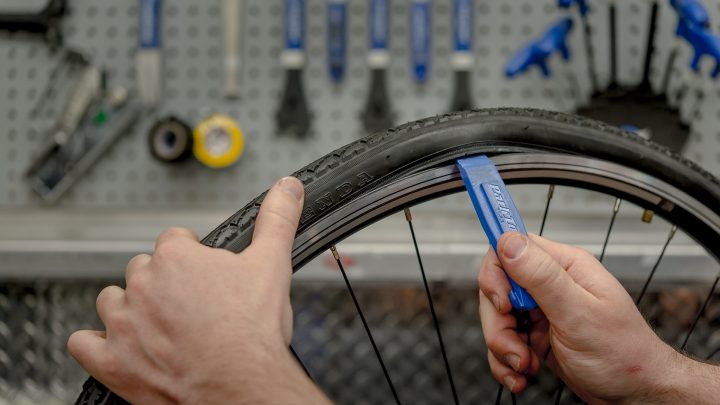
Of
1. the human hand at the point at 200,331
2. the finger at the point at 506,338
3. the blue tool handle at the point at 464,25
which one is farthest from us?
the blue tool handle at the point at 464,25

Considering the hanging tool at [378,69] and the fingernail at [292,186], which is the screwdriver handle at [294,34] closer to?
the hanging tool at [378,69]

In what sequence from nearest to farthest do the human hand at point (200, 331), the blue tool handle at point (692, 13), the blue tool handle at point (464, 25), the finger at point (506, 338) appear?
the human hand at point (200, 331) < the finger at point (506, 338) < the blue tool handle at point (692, 13) < the blue tool handle at point (464, 25)

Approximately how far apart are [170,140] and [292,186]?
20.1 inches

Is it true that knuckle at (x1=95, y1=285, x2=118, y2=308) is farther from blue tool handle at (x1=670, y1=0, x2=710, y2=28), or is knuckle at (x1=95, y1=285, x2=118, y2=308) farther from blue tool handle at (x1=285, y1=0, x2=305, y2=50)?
blue tool handle at (x1=670, y1=0, x2=710, y2=28)

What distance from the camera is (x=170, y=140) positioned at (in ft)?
2.72

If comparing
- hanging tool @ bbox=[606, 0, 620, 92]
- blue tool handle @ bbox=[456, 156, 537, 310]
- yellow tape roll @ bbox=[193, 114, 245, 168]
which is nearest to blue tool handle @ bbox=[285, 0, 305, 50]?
yellow tape roll @ bbox=[193, 114, 245, 168]

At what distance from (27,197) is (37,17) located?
24cm

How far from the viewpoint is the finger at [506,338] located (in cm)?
43

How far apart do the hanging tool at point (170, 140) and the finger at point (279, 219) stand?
48 centimetres

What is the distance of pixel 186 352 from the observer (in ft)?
1.04

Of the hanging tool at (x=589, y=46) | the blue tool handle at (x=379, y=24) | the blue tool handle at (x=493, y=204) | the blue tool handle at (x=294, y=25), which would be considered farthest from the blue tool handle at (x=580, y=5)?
the blue tool handle at (x=493, y=204)

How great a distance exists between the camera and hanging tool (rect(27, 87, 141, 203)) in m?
0.85

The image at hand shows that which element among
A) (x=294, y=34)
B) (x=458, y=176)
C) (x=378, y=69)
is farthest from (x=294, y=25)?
(x=458, y=176)

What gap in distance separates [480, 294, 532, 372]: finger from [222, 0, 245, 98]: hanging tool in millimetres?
542
